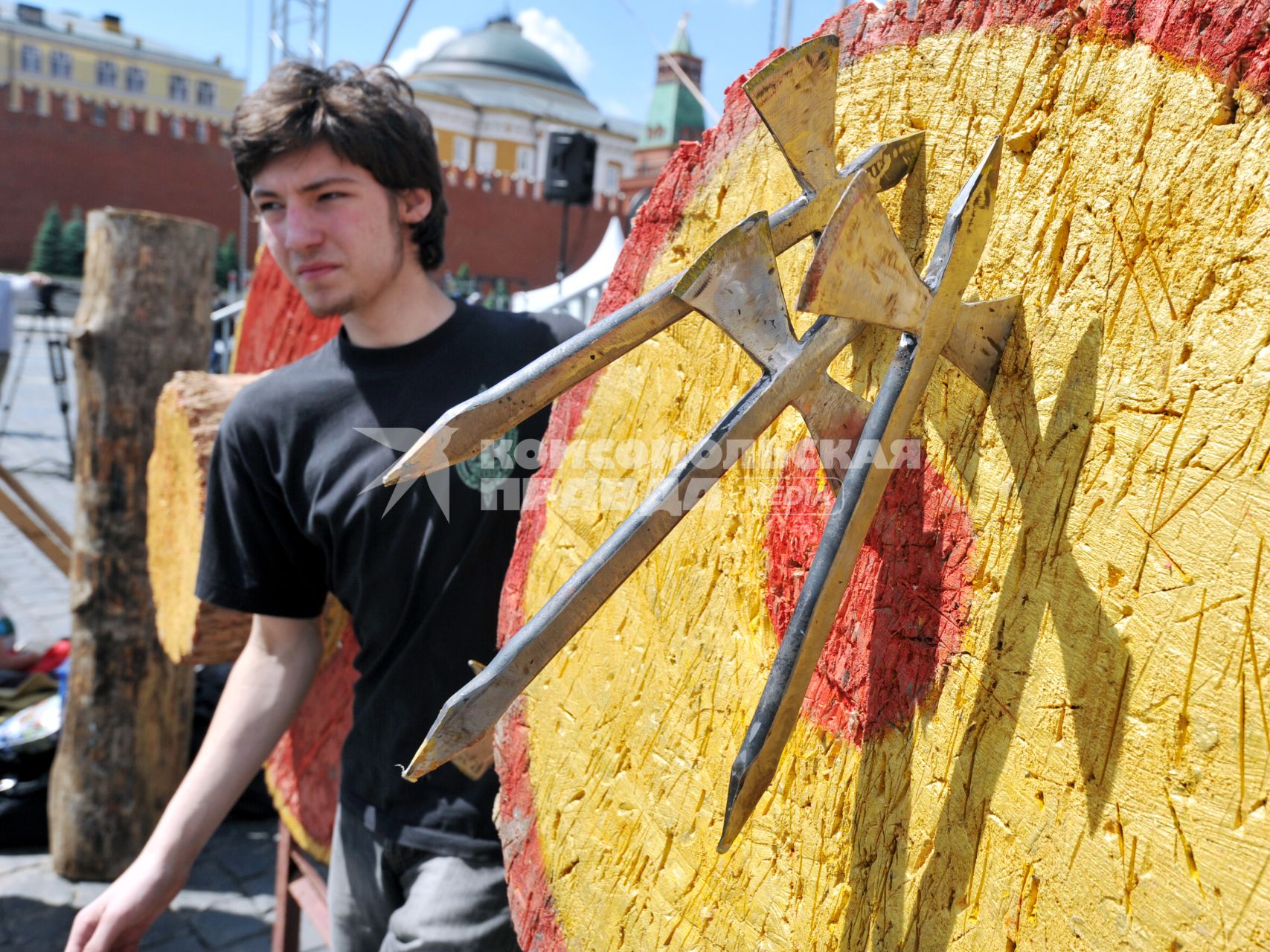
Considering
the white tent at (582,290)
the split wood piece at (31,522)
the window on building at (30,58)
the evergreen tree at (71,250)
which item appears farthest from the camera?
the window on building at (30,58)

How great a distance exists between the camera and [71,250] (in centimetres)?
2248

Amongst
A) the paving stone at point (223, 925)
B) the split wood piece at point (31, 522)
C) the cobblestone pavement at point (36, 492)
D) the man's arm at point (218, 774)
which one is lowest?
the paving stone at point (223, 925)

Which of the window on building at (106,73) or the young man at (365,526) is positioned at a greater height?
the window on building at (106,73)

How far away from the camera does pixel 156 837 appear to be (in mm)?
1312

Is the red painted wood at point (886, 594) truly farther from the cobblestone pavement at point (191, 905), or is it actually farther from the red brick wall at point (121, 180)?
the red brick wall at point (121, 180)

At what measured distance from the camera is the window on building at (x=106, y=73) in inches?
1663

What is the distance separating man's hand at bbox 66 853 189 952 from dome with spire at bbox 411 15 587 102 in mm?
42151

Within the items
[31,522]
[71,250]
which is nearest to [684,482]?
[31,522]

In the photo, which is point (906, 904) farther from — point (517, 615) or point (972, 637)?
point (517, 615)

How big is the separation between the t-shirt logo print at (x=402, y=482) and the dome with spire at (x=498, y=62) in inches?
1644

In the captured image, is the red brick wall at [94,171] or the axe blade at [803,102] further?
the red brick wall at [94,171]

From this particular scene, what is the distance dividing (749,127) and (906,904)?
0.64m

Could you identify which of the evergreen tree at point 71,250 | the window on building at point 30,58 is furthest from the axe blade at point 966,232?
the window on building at point 30,58

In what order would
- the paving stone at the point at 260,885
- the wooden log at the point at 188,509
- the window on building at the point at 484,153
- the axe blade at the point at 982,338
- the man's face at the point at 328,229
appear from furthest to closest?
1. the window on building at the point at 484,153
2. the paving stone at the point at 260,885
3. the wooden log at the point at 188,509
4. the man's face at the point at 328,229
5. the axe blade at the point at 982,338
